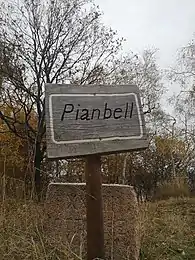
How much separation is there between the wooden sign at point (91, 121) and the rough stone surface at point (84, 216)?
0.79m

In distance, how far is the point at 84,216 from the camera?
3.57 metres

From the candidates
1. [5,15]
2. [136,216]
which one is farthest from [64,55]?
[136,216]

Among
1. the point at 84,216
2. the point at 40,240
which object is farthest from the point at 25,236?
the point at 84,216

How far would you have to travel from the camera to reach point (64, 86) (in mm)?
2908

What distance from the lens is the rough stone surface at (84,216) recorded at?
11.4ft

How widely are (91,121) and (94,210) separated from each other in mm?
544

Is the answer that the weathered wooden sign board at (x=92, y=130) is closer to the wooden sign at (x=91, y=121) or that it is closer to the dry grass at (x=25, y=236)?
the wooden sign at (x=91, y=121)

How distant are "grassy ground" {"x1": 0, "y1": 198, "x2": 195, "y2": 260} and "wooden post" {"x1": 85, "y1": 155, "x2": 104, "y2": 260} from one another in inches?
10.0

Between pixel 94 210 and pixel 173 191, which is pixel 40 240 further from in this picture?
pixel 173 191

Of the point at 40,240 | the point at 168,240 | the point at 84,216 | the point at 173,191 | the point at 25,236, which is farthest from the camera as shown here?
the point at 173,191

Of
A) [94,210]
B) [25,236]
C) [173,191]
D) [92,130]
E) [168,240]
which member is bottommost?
[173,191]

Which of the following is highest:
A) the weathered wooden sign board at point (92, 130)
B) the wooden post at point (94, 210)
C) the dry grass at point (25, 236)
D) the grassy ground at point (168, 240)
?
the weathered wooden sign board at point (92, 130)

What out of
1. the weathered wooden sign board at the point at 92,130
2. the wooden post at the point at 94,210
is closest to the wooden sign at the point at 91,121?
the weathered wooden sign board at the point at 92,130

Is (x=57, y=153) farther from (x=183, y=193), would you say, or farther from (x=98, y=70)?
(x=98, y=70)
